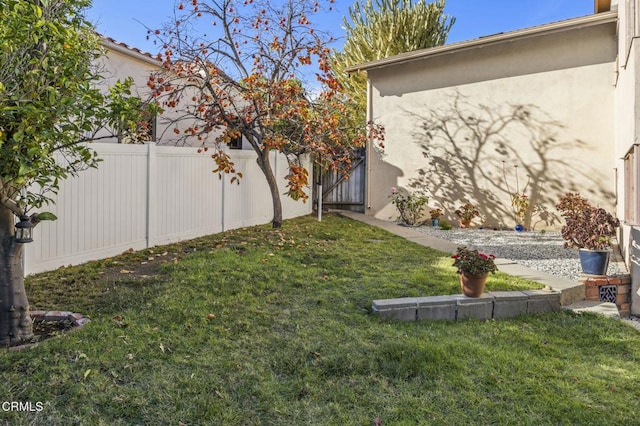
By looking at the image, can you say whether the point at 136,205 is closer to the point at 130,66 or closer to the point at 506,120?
the point at 130,66

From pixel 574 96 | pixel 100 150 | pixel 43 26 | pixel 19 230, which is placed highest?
pixel 574 96

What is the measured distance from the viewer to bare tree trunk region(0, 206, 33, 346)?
3.73 metres

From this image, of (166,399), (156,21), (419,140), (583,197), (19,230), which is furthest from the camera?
(419,140)

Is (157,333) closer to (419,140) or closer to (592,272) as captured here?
(592,272)

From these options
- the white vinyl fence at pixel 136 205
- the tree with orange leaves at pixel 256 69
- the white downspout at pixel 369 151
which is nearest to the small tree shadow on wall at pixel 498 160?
the white downspout at pixel 369 151

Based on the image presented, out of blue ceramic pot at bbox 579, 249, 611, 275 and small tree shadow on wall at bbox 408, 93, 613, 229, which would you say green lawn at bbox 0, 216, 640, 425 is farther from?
small tree shadow on wall at bbox 408, 93, 613, 229

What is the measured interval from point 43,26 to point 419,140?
10537 millimetres

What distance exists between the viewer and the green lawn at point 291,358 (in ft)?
9.61

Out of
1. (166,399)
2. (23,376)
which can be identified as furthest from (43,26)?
(166,399)

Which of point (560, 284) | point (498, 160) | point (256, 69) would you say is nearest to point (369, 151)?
point (498, 160)

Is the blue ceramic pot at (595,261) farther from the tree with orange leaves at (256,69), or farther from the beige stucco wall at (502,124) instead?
the beige stucco wall at (502,124)

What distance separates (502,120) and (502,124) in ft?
0.32

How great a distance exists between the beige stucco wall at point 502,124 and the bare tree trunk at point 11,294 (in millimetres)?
10466

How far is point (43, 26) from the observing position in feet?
11.3
